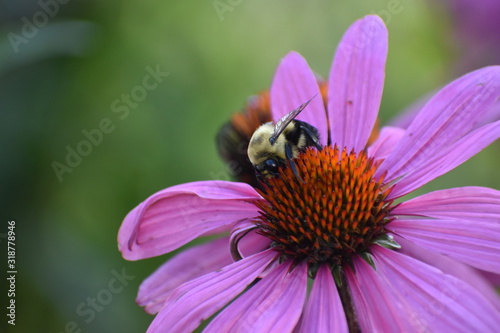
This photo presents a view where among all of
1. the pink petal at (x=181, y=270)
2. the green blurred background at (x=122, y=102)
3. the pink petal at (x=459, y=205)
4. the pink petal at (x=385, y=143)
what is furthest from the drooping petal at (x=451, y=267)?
the green blurred background at (x=122, y=102)

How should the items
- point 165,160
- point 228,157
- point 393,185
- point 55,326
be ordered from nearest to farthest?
1. point 393,185
2. point 228,157
3. point 55,326
4. point 165,160

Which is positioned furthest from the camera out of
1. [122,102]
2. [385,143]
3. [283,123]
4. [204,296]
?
[122,102]

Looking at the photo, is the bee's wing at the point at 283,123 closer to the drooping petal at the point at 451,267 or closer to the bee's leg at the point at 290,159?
the bee's leg at the point at 290,159

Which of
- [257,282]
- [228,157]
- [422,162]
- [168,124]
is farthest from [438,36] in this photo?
[257,282]

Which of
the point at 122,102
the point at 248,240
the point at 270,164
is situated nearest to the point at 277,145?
the point at 270,164

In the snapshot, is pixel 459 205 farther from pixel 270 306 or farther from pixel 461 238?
pixel 270 306

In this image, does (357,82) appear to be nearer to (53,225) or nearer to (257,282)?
(257,282)

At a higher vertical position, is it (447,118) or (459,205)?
(447,118)
